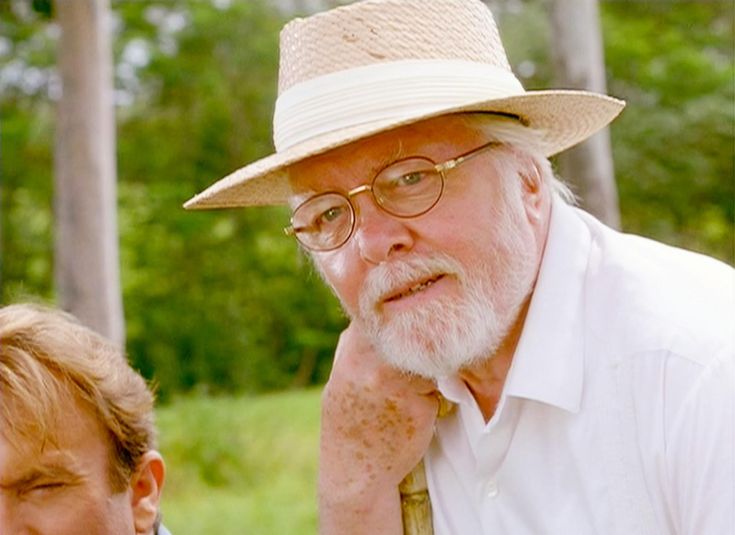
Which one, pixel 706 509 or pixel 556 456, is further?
pixel 556 456

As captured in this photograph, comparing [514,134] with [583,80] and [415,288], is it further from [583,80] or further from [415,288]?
[583,80]

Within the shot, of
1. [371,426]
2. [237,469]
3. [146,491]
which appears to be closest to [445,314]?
[371,426]

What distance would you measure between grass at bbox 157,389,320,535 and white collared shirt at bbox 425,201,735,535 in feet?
15.9

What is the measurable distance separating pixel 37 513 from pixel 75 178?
392 centimetres

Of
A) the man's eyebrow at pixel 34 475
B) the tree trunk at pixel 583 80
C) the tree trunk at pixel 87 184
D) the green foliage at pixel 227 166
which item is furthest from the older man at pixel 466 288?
the green foliage at pixel 227 166

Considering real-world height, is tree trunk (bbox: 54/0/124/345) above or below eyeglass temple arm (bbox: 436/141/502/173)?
below

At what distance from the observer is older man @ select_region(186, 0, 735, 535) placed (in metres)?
1.92

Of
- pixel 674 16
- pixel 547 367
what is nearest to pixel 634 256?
pixel 547 367

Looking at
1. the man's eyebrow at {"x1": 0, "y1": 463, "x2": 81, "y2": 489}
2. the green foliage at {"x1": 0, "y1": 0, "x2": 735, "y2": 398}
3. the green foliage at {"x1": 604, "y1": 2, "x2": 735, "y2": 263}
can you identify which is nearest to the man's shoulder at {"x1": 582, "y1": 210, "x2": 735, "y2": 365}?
the man's eyebrow at {"x1": 0, "y1": 463, "x2": 81, "y2": 489}

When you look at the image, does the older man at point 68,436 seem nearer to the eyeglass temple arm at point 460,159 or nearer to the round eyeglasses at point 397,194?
the round eyeglasses at point 397,194

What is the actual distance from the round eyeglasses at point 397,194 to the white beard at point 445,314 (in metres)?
0.10

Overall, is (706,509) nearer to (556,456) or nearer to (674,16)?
(556,456)

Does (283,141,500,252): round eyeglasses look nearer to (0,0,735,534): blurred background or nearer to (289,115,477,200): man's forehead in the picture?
(289,115,477,200): man's forehead

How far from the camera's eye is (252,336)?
587 inches
